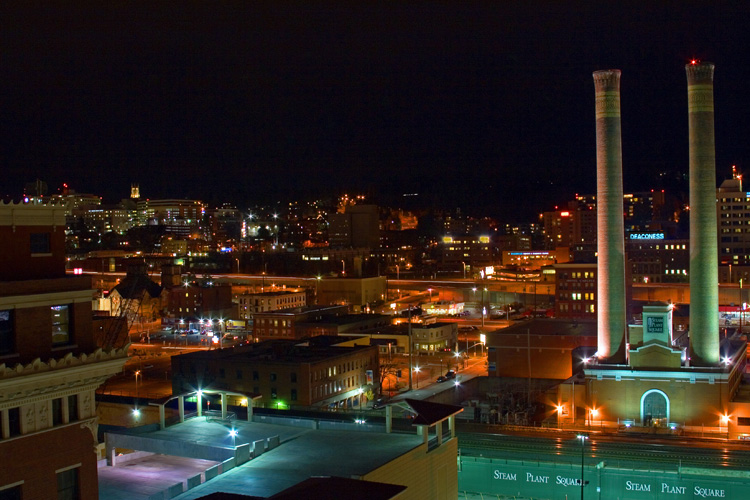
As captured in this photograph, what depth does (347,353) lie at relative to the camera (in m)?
38.8

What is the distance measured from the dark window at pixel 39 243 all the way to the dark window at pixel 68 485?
260 cm

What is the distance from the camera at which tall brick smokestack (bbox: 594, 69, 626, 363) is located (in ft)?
106

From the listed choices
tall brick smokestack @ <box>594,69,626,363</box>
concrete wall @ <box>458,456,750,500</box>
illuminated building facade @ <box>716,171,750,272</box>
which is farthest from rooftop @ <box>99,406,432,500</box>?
illuminated building facade @ <box>716,171,750,272</box>

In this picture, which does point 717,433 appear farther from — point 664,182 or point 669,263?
point 664,182

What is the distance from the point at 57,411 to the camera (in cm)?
907

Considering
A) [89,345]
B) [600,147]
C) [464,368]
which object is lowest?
[464,368]

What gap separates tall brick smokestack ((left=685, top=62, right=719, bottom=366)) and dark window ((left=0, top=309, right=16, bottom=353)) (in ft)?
91.7

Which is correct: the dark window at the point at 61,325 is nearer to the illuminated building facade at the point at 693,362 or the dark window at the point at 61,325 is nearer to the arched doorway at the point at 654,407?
the illuminated building facade at the point at 693,362

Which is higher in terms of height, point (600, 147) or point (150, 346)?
point (600, 147)

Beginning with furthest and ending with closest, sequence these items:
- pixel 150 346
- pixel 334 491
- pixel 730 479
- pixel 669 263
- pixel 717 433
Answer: pixel 669 263, pixel 150 346, pixel 717 433, pixel 730 479, pixel 334 491

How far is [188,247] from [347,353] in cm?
11524

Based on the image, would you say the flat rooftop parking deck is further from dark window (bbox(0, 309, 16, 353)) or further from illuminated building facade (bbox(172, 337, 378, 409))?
illuminated building facade (bbox(172, 337, 378, 409))

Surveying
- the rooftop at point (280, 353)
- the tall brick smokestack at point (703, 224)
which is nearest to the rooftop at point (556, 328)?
the rooftop at point (280, 353)

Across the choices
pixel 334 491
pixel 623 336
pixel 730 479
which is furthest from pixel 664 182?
pixel 334 491
